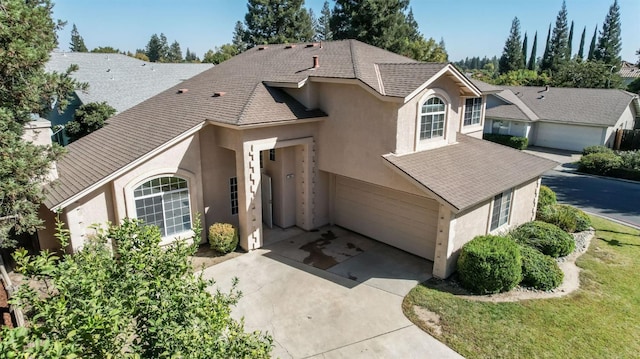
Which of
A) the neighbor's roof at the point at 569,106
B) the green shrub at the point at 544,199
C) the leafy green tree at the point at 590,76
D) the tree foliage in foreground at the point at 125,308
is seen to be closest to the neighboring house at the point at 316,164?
the green shrub at the point at 544,199

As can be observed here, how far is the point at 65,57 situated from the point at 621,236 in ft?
134

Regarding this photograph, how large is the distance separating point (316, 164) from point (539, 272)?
9.36m

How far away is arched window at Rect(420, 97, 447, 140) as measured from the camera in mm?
15133

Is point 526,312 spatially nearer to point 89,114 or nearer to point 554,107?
point 89,114

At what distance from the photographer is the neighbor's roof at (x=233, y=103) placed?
45.3 feet

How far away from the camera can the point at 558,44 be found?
270 ft

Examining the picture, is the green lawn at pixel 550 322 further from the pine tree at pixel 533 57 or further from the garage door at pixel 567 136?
the pine tree at pixel 533 57

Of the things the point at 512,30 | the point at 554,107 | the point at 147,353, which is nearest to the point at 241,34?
the point at 554,107

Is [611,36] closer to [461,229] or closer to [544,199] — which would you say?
[544,199]

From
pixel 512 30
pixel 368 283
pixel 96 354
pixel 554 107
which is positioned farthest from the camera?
pixel 512 30

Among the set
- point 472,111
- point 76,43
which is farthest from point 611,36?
point 76,43

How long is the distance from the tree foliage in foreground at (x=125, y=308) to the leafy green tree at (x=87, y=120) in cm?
2072

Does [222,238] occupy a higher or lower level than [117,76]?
lower

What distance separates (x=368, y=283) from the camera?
13148 millimetres
